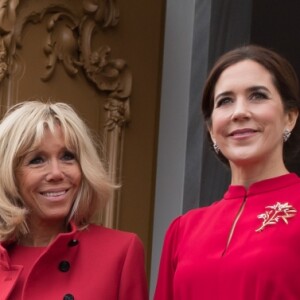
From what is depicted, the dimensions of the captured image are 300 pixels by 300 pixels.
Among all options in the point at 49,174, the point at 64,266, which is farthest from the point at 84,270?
the point at 49,174

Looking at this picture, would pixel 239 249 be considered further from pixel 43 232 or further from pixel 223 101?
pixel 43 232

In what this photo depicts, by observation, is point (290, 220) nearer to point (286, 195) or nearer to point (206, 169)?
point (286, 195)

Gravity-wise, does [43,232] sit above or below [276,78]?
below

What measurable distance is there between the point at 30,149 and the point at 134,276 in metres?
0.52

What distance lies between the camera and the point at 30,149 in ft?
11.6

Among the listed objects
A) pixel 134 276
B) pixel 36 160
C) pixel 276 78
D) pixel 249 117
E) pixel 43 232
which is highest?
pixel 276 78

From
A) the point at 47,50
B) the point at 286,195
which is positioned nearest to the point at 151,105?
the point at 47,50

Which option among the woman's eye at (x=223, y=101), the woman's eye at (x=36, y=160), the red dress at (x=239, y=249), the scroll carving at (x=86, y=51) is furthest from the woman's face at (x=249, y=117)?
the scroll carving at (x=86, y=51)

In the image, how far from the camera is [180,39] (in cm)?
491

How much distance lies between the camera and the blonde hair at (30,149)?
11.7 ft

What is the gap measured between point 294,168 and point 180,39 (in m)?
0.75

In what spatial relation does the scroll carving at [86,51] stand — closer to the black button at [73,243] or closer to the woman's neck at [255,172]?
the black button at [73,243]

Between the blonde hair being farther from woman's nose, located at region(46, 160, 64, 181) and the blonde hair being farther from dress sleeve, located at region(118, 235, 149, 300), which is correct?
dress sleeve, located at region(118, 235, 149, 300)

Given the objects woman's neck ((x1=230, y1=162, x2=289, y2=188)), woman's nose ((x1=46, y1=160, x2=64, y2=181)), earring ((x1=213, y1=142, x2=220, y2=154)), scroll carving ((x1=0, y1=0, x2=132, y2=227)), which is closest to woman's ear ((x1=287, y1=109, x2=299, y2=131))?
woman's neck ((x1=230, y1=162, x2=289, y2=188))
